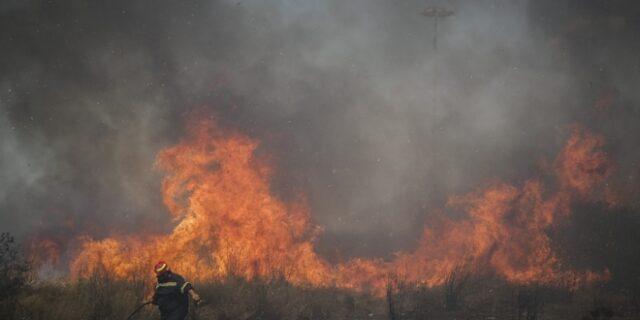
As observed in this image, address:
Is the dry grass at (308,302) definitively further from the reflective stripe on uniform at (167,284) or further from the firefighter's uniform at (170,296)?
the reflective stripe on uniform at (167,284)

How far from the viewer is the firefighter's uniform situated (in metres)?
8.74

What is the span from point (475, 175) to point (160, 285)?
19.3 metres

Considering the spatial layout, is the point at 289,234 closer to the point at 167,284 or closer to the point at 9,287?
the point at 167,284

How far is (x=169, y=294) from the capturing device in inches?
345

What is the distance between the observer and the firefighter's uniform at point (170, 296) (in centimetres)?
874

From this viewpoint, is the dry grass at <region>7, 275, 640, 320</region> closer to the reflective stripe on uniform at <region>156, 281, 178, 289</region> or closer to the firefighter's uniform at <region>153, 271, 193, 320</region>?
the firefighter's uniform at <region>153, 271, 193, 320</region>

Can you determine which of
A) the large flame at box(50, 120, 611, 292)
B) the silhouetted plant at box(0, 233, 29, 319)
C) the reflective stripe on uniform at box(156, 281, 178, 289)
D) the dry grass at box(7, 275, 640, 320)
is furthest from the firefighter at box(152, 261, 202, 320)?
the large flame at box(50, 120, 611, 292)

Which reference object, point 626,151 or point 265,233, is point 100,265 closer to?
point 265,233

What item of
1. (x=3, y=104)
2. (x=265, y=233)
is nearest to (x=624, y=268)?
(x=265, y=233)

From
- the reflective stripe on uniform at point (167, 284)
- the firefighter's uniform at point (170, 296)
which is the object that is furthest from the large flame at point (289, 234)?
the reflective stripe on uniform at point (167, 284)

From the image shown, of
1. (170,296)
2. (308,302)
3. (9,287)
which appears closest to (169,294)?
(170,296)

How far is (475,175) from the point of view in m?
23.7

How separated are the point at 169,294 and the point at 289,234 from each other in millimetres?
8247

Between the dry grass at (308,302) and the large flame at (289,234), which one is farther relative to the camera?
the large flame at (289,234)
